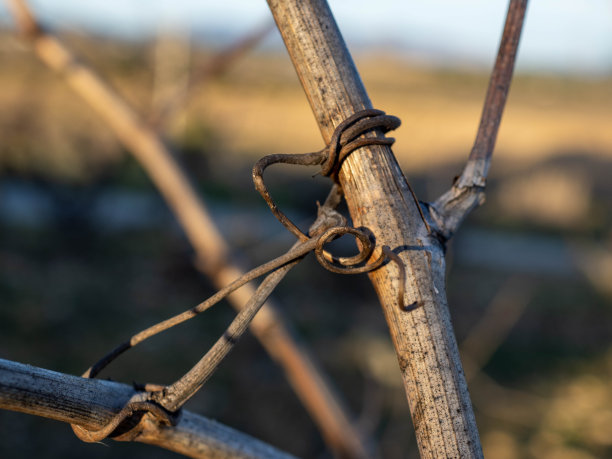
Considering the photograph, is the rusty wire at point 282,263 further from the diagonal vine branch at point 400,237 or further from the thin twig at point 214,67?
the thin twig at point 214,67

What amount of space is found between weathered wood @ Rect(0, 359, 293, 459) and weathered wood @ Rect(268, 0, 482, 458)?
0.23m

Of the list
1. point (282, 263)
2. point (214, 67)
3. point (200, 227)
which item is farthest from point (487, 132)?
point (214, 67)

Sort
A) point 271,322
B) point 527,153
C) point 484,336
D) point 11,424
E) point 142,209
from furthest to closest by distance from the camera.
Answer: point 527,153
point 142,209
point 484,336
point 11,424
point 271,322

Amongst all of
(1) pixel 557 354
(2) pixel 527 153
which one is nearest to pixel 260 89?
(2) pixel 527 153

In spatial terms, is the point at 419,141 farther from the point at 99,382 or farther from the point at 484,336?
the point at 99,382

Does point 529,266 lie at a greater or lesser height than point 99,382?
greater

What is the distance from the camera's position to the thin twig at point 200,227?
149 cm

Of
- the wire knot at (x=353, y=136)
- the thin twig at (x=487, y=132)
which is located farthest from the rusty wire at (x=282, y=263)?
the thin twig at (x=487, y=132)

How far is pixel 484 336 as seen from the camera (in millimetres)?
6293

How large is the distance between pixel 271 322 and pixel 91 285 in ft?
18.1

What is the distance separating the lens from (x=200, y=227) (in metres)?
1.65

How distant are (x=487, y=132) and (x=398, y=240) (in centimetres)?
18

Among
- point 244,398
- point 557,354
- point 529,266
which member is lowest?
point 244,398

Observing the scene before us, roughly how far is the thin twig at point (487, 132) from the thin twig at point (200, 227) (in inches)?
36.7
